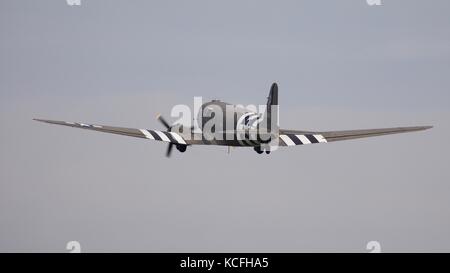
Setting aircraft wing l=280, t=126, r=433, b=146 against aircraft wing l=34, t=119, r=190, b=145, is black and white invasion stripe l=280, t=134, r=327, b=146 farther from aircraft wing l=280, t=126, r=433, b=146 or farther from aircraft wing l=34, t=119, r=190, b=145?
aircraft wing l=34, t=119, r=190, b=145

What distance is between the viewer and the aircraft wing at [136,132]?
62.2 metres

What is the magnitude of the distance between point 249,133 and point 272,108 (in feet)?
11.6

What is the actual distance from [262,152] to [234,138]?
2.89 m

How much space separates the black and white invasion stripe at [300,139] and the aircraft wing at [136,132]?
849 centimetres

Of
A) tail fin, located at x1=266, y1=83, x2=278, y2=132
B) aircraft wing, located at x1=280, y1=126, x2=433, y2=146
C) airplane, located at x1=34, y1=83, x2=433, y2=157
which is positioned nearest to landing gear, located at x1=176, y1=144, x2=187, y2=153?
airplane, located at x1=34, y1=83, x2=433, y2=157

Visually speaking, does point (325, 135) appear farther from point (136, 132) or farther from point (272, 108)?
point (136, 132)

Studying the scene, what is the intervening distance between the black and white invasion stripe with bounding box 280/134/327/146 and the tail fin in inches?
47.2

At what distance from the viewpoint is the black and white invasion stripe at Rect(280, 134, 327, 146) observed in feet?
200

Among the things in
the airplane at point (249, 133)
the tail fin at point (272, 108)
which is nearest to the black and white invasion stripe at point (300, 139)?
the airplane at point (249, 133)

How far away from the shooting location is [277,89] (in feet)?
209

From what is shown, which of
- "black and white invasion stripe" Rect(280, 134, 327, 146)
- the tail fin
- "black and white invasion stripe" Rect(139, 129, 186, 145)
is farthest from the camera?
"black and white invasion stripe" Rect(139, 129, 186, 145)

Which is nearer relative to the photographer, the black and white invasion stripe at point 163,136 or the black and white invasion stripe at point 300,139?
the black and white invasion stripe at point 300,139

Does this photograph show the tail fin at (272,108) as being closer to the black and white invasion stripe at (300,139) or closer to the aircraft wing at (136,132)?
the black and white invasion stripe at (300,139)
